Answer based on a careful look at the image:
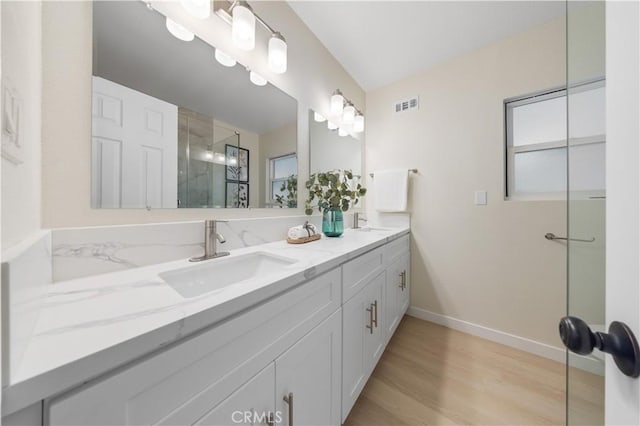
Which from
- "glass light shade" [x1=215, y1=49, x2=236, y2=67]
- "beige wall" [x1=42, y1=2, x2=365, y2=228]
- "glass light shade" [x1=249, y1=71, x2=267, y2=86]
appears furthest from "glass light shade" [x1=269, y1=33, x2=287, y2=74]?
"beige wall" [x1=42, y1=2, x2=365, y2=228]

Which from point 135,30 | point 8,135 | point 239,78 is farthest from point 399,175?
point 8,135

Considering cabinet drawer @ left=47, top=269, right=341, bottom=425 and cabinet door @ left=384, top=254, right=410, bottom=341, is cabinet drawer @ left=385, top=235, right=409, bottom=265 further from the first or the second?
cabinet drawer @ left=47, top=269, right=341, bottom=425

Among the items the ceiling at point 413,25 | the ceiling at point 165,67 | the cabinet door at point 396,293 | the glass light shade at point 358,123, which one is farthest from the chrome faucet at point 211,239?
the glass light shade at point 358,123

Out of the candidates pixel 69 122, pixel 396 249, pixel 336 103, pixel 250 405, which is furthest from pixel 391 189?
pixel 69 122

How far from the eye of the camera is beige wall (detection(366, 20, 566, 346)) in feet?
4.98

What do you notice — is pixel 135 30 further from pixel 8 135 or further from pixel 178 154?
pixel 8 135

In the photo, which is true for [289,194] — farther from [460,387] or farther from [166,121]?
[460,387]

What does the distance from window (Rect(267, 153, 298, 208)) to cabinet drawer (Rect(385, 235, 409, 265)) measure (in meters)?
0.70

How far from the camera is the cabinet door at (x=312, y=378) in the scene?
2.05 ft

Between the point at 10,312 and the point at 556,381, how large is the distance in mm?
2220

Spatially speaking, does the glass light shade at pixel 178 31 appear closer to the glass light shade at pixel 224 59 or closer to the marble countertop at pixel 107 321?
the glass light shade at pixel 224 59

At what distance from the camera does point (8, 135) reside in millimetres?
359

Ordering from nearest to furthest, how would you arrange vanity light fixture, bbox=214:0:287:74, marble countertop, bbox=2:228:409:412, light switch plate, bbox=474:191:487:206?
marble countertop, bbox=2:228:409:412
vanity light fixture, bbox=214:0:287:74
light switch plate, bbox=474:191:487:206

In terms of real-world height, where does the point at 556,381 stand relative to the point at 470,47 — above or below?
below
